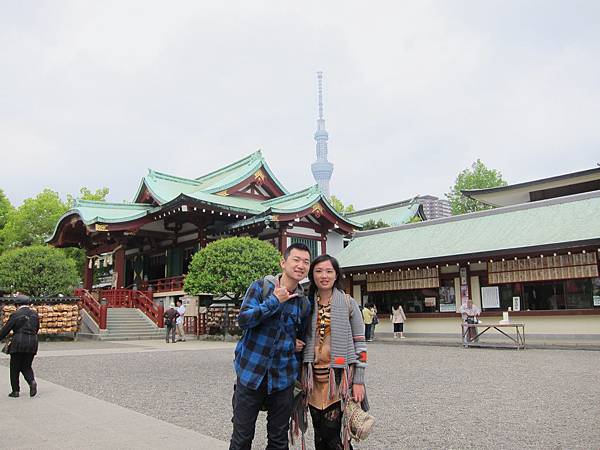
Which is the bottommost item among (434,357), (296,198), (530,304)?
(434,357)

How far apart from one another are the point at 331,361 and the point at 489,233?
18365 millimetres

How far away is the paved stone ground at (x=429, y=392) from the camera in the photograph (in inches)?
223

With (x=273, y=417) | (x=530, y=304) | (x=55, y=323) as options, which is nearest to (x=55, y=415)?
(x=273, y=417)

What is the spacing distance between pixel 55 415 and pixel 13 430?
0.84 meters

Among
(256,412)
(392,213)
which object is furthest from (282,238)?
(256,412)

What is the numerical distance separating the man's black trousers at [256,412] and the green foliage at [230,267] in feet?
49.0

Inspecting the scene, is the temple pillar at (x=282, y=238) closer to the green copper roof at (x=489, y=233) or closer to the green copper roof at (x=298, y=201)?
the green copper roof at (x=298, y=201)

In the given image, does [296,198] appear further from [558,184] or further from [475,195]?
[558,184]

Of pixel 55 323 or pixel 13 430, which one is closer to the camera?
pixel 13 430

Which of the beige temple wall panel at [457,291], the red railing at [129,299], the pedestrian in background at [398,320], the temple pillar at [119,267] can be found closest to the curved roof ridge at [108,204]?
the temple pillar at [119,267]

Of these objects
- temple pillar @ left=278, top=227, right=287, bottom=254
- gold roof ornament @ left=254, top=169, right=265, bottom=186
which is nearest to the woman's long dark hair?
temple pillar @ left=278, top=227, right=287, bottom=254

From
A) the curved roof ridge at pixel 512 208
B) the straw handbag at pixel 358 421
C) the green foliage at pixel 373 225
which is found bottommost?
the straw handbag at pixel 358 421

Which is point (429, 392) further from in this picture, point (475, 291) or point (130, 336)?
point (130, 336)

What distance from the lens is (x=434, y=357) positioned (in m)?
13.8
